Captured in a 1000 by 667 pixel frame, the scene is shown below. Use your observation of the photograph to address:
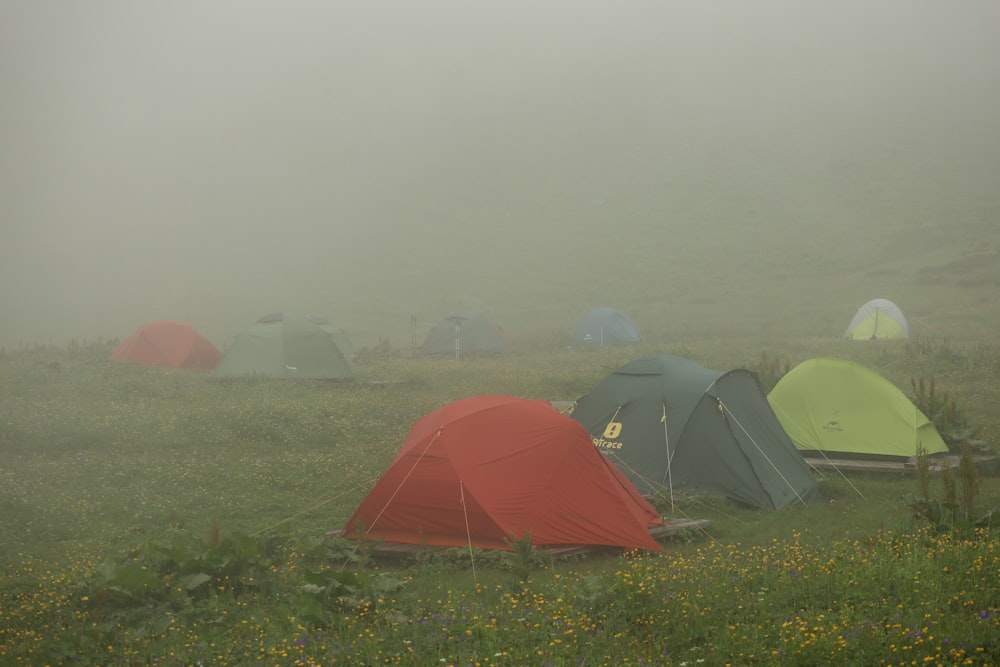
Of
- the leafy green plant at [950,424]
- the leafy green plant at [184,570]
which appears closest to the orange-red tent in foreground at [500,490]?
the leafy green plant at [184,570]

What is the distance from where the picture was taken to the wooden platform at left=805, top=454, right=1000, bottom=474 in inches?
567

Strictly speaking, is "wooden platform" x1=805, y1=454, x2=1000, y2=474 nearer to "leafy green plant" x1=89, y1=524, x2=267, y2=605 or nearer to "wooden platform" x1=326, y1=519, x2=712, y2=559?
"wooden platform" x1=326, y1=519, x2=712, y2=559

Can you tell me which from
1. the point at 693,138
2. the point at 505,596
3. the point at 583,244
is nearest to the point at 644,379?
the point at 505,596

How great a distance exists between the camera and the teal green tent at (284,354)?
24.0 meters

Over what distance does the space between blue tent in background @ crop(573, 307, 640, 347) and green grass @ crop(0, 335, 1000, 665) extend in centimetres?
2085

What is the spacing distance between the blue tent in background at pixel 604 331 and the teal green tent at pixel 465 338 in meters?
2.93

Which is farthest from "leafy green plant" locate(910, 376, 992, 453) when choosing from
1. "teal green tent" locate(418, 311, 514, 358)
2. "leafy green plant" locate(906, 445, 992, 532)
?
"teal green tent" locate(418, 311, 514, 358)

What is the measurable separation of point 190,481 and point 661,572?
26.1 ft

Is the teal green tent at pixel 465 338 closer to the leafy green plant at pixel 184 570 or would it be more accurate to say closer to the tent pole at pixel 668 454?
the tent pole at pixel 668 454

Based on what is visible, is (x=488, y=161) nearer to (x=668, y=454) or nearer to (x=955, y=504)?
(x=668, y=454)

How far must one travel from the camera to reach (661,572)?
28.6ft

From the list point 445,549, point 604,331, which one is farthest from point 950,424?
point 604,331

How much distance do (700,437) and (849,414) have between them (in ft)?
12.4

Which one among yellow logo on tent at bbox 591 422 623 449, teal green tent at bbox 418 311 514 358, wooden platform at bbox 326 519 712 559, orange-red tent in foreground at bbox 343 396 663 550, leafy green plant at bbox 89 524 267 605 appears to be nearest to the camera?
leafy green plant at bbox 89 524 267 605
